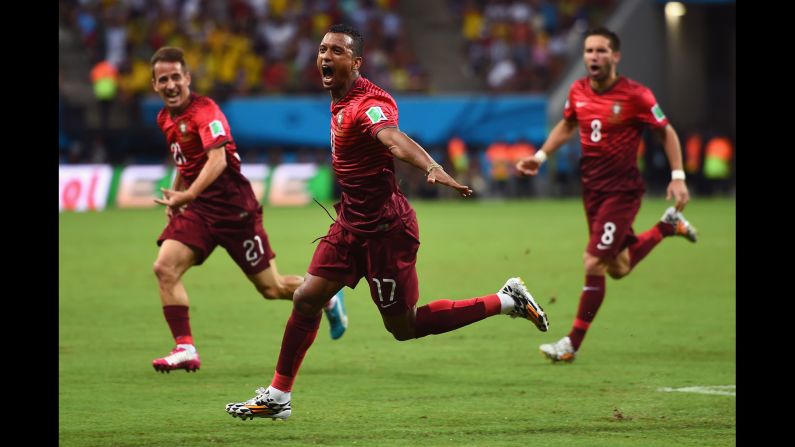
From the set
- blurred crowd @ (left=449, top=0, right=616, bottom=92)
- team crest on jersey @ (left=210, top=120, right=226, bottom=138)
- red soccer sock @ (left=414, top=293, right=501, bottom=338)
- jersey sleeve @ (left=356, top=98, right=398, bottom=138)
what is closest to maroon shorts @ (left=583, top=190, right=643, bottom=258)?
red soccer sock @ (left=414, top=293, right=501, bottom=338)

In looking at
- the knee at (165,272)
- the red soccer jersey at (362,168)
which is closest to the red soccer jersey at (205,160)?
the knee at (165,272)

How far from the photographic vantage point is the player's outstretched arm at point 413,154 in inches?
→ 286

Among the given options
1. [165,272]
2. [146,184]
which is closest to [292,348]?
[165,272]

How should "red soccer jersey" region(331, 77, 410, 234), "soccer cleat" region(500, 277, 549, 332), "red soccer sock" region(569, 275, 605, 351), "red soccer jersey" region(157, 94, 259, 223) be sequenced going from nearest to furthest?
"red soccer jersey" region(331, 77, 410, 234) < "soccer cleat" region(500, 277, 549, 332) < "red soccer jersey" region(157, 94, 259, 223) < "red soccer sock" region(569, 275, 605, 351)

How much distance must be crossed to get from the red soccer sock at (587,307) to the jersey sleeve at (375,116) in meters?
3.58

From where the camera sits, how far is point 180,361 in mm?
9906

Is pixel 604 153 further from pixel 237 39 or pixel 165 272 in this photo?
pixel 237 39

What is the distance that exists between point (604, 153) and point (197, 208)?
10.9ft

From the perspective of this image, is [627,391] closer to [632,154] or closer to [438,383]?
[438,383]

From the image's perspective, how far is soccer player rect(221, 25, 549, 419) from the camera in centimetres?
795

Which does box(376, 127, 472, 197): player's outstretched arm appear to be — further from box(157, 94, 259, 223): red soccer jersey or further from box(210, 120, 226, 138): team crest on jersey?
box(157, 94, 259, 223): red soccer jersey

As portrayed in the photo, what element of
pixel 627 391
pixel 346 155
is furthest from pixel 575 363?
pixel 346 155

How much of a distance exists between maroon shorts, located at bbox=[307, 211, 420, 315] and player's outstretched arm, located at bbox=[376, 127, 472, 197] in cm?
73

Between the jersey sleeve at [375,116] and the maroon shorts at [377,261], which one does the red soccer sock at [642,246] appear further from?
the jersey sleeve at [375,116]
